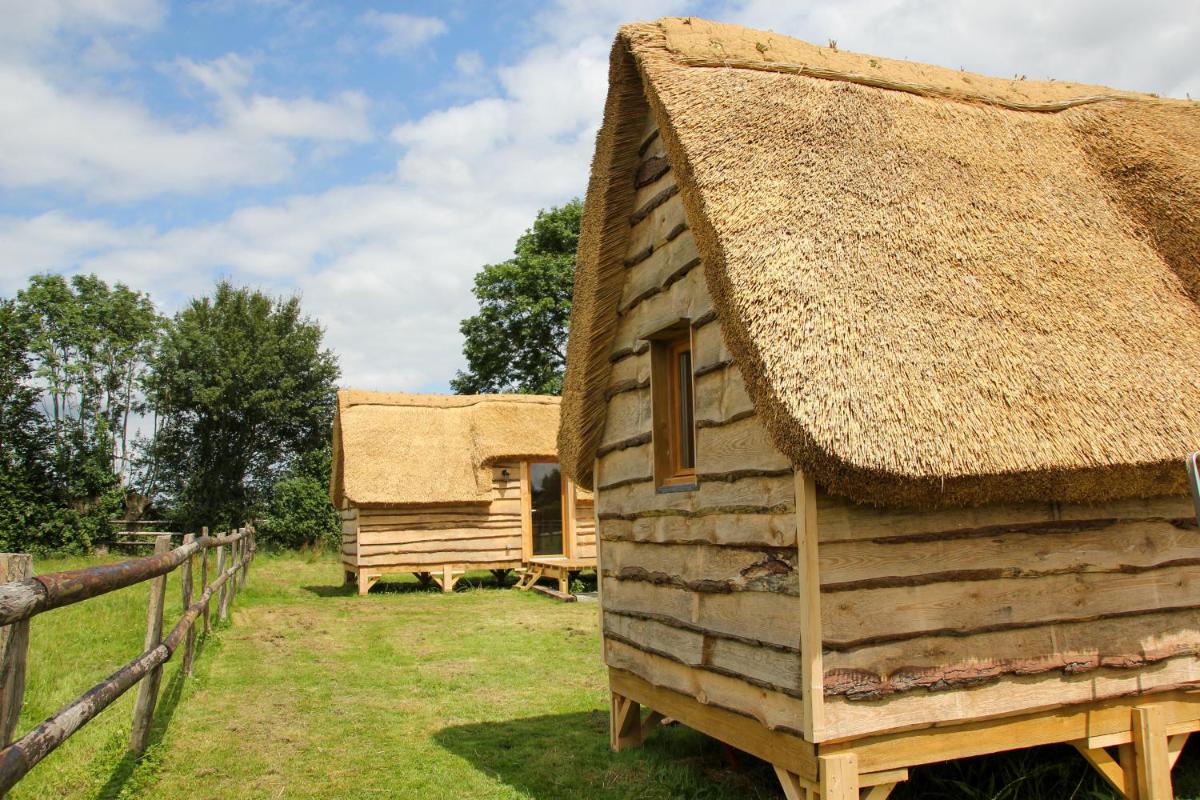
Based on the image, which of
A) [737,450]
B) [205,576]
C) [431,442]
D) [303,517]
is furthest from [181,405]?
[737,450]

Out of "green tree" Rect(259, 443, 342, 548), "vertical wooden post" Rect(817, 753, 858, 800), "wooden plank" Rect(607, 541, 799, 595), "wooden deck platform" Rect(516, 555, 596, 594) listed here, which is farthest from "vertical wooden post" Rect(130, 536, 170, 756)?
"green tree" Rect(259, 443, 342, 548)

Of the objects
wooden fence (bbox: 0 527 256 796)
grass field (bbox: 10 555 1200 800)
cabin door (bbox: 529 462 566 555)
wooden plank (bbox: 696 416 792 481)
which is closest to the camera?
wooden fence (bbox: 0 527 256 796)

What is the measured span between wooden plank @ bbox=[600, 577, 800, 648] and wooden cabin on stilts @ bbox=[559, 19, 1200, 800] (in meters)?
0.02

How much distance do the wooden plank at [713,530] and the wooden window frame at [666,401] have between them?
313 millimetres

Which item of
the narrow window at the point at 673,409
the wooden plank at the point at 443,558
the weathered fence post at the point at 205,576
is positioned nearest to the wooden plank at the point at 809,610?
the narrow window at the point at 673,409

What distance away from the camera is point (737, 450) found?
5215 mm

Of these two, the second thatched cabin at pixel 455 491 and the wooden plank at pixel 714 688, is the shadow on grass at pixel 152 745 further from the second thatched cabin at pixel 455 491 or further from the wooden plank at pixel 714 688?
the second thatched cabin at pixel 455 491

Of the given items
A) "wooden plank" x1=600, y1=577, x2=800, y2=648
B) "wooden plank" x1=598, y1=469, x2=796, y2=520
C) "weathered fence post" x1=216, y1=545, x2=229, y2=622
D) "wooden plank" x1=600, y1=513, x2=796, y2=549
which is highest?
"wooden plank" x1=598, y1=469, x2=796, y2=520

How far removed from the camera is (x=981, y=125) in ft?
20.4

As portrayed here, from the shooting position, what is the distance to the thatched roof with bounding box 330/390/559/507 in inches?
703

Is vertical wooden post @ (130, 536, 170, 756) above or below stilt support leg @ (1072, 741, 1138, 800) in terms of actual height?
above

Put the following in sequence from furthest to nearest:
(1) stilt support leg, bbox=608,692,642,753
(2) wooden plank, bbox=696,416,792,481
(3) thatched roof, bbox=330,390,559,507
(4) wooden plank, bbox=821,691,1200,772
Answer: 1. (3) thatched roof, bbox=330,390,559,507
2. (1) stilt support leg, bbox=608,692,642,753
3. (2) wooden plank, bbox=696,416,792,481
4. (4) wooden plank, bbox=821,691,1200,772

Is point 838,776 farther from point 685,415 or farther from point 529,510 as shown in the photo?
point 529,510

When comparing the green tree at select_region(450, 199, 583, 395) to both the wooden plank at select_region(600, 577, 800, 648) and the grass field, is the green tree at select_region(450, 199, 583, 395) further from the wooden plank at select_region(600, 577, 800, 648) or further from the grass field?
the wooden plank at select_region(600, 577, 800, 648)
